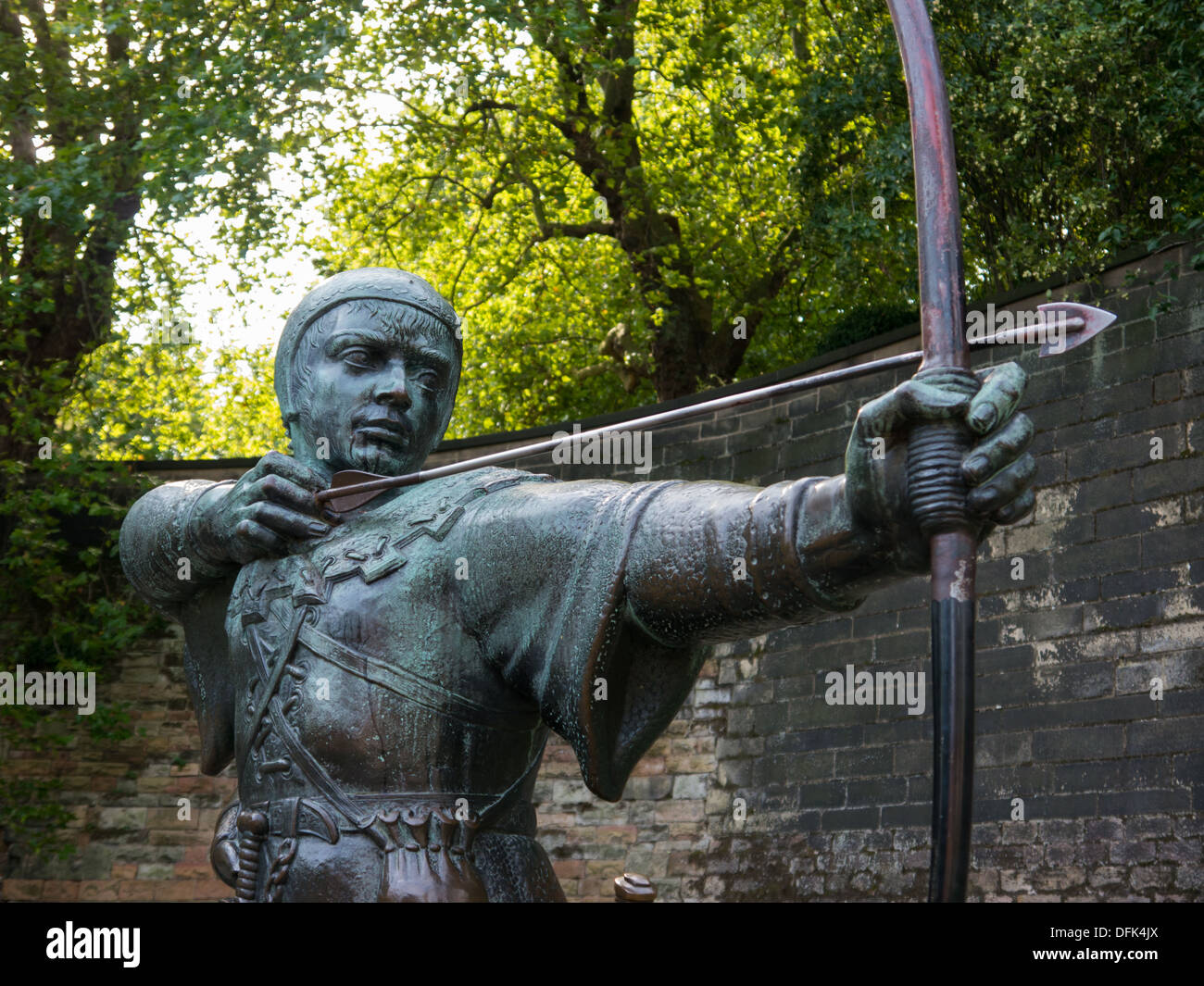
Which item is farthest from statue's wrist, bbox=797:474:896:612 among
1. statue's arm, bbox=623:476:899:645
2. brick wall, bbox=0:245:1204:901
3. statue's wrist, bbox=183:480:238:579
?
brick wall, bbox=0:245:1204:901

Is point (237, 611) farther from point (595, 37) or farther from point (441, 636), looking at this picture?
point (595, 37)

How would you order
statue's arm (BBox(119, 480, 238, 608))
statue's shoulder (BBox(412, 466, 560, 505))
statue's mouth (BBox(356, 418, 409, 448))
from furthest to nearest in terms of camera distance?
statue's arm (BBox(119, 480, 238, 608))
statue's mouth (BBox(356, 418, 409, 448))
statue's shoulder (BBox(412, 466, 560, 505))

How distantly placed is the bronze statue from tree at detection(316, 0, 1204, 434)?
6586 mm

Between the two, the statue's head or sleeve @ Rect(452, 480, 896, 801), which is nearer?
sleeve @ Rect(452, 480, 896, 801)

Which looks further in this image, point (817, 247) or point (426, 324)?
point (817, 247)

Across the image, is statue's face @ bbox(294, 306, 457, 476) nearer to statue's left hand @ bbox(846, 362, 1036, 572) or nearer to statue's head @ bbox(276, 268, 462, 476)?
statue's head @ bbox(276, 268, 462, 476)

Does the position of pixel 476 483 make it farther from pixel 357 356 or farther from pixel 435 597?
pixel 357 356

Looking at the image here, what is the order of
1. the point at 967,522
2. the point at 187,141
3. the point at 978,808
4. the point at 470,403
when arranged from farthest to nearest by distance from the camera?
the point at 470,403 < the point at 187,141 < the point at 978,808 < the point at 967,522

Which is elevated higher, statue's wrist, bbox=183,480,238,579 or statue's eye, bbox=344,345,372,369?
statue's eye, bbox=344,345,372,369

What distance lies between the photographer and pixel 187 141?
10.4m

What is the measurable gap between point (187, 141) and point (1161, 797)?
7569 millimetres

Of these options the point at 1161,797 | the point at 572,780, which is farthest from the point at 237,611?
the point at 572,780

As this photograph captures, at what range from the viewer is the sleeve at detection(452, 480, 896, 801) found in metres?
2.22

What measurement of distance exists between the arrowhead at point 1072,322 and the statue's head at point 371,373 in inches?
54.0
